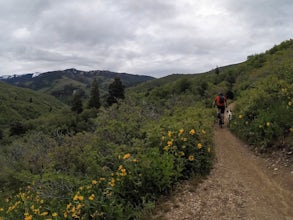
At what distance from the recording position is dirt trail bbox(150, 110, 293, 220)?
4.65m

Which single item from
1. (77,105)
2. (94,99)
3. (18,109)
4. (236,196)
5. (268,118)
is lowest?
(18,109)

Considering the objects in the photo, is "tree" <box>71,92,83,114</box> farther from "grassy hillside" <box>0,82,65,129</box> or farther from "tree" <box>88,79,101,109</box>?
"grassy hillside" <box>0,82,65,129</box>

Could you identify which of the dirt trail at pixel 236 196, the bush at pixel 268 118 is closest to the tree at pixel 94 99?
the bush at pixel 268 118

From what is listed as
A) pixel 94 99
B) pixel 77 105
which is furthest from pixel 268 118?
pixel 77 105

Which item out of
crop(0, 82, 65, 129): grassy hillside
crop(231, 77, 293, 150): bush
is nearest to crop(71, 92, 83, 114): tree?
crop(0, 82, 65, 129): grassy hillside

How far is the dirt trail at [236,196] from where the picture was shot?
4.65 meters

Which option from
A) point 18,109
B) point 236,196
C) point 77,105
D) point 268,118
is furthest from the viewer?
point 18,109

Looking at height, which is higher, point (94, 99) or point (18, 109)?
point (94, 99)

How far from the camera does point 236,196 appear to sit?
203 inches

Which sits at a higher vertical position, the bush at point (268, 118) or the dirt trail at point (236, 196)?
the bush at point (268, 118)

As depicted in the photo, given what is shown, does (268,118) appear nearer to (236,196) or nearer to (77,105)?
(236,196)

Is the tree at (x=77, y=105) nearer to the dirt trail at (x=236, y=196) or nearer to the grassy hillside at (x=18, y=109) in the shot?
the grassy hillside at (x=18, y=109)

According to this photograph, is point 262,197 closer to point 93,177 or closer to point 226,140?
point 93,177

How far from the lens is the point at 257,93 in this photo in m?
9.79
